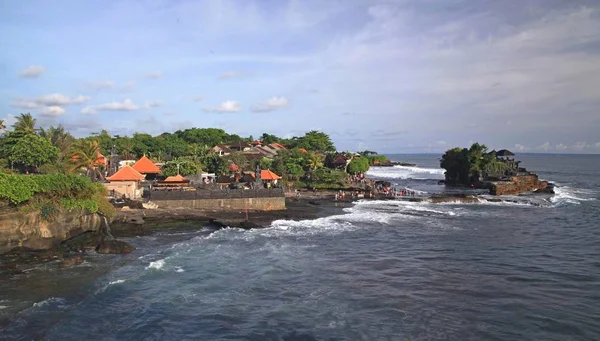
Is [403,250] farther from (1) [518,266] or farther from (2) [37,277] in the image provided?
(2) [37,277]

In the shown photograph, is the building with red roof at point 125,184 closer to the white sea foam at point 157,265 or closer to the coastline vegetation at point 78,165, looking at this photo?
the coastline vegetation at point 78,165

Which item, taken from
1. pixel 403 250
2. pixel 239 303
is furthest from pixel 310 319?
pixel 403 250

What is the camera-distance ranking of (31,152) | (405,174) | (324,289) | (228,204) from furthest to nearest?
(405,174), (228,204), (31,152), (324,289)

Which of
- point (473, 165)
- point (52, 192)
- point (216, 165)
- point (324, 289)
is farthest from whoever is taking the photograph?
point (473, 165)

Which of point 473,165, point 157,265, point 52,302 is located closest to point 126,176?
point 157,265

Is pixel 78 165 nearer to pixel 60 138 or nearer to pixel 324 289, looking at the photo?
pixel 60 138

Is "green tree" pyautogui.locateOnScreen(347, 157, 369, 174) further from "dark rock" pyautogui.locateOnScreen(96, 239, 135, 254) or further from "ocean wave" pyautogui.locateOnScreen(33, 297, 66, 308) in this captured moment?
"ocean wave" pyautogui.locateOnScreen(33, 297, 66, 308)

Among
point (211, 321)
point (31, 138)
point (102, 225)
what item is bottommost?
point (211, 321)

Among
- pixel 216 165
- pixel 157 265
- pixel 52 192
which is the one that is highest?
pixel 216 165
